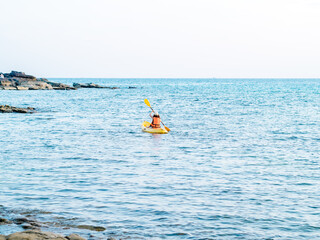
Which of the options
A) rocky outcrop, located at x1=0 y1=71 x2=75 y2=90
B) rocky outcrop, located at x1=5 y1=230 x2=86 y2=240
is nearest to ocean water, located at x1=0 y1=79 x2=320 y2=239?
rocky outcrop, located at x1=5 y1=230 x2=86 y2=240

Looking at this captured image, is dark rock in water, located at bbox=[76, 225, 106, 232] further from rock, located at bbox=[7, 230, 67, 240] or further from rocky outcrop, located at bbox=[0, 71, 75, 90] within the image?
rocky outcrop, located at bbox=[0, 71, 75, 90]

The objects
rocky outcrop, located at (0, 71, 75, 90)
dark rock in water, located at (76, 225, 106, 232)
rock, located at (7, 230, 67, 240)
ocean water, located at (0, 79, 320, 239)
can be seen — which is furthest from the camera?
rocky outcrop, located at (0, 71, 75, 90)

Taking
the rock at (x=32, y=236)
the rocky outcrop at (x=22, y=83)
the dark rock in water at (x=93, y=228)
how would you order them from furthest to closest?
Result: the rocky outcrop at (x=22, y=83)
the dark rock in water at (x=93, y=228)
the rock at (x=32, y=236)

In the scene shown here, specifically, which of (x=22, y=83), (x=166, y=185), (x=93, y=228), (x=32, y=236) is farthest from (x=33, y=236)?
(x=22, y=83)

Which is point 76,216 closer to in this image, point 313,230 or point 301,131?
point 313,230

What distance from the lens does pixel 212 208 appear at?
14.0 m

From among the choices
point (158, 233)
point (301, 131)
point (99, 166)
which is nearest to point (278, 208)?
point (158, 233)

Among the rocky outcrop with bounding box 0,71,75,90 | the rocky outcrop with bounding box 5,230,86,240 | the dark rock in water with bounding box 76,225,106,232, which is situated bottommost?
the dark rock in water with bounding box 76,225,106,232

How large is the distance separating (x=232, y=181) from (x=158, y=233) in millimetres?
6479

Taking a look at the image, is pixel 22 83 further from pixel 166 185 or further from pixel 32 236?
pixel 32 236

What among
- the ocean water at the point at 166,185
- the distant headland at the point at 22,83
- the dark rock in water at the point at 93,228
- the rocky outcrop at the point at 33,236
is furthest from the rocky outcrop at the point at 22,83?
the rocky outcrop at the point at 33,236

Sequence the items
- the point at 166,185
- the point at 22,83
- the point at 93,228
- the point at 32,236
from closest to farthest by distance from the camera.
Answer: the point at 32,236
the point at 93,228
the point at 166,185
the point at 22,83

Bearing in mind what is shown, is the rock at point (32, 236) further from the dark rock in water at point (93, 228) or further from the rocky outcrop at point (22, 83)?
the rocky outcrop at point (22, 83)

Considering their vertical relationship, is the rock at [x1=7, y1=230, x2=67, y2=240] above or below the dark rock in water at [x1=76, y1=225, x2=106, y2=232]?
above
